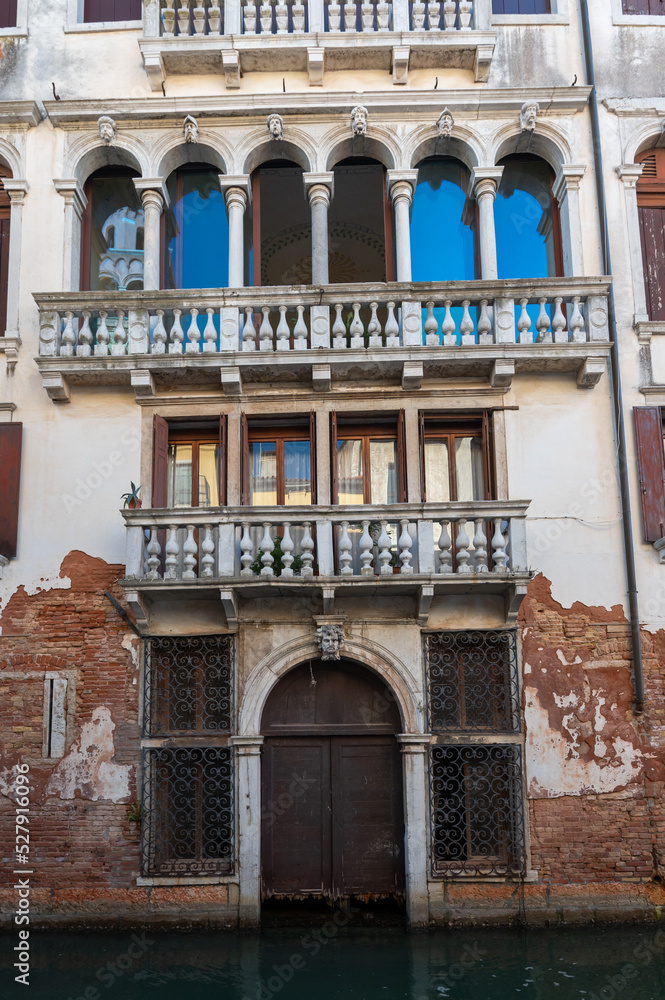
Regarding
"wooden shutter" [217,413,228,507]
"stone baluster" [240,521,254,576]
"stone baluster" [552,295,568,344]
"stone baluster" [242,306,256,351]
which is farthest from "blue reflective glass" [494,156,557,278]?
"stone baluster" [240,521,254,576]

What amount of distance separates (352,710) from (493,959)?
10.5 ft

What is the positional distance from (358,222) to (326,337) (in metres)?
3.08

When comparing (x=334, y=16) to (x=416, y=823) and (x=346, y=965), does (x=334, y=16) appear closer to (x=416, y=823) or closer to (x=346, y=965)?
(x=416, y=823)

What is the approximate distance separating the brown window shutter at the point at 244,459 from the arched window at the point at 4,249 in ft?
11.4

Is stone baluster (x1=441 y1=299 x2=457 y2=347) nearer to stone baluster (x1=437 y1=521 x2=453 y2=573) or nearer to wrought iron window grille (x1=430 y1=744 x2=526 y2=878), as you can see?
stone baluster (x1=437 y1=521 x2=453 y2=573)

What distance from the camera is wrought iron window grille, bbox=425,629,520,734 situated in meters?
10.7

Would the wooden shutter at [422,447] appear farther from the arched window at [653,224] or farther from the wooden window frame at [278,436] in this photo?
the arched window at [653,224]

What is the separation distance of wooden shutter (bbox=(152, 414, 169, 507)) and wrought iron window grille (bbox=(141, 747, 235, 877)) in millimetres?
3139

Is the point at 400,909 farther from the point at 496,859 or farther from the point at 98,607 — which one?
the point at 98,607

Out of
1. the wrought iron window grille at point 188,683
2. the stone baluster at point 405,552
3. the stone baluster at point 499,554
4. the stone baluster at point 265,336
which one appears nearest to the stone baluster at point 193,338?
the stone baluster at point 265,336

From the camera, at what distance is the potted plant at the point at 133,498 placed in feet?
35.9

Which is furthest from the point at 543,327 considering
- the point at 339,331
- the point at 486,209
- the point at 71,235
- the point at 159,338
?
the point at 71,235

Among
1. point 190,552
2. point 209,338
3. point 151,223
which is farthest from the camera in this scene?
point 151,223

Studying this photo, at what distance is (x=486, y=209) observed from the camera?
473 inches
